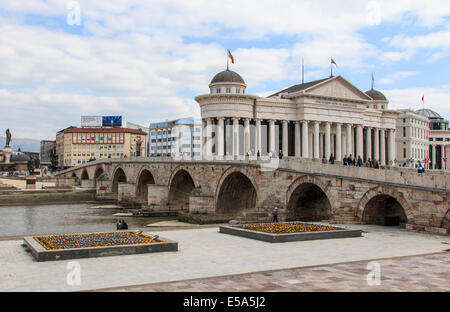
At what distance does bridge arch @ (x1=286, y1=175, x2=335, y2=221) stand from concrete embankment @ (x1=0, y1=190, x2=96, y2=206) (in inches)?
1368

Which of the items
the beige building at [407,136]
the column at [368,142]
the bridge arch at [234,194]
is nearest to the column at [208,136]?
the bridge arch at [234,194]

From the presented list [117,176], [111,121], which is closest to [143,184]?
[117,176]

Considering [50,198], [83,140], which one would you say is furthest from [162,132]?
[50,198]

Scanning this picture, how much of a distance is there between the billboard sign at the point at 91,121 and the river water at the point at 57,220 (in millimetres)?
71917

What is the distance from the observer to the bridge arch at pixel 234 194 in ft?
116

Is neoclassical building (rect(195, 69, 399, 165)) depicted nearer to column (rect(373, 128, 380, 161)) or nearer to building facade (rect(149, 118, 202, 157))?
column (rect(373, 128, 380, 161))

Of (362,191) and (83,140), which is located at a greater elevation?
(83,140)

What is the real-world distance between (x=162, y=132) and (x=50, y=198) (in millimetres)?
61415

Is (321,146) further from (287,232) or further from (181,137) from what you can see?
(181,137)

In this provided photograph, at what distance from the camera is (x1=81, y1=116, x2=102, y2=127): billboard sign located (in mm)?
119438

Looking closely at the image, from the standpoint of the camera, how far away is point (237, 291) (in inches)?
356

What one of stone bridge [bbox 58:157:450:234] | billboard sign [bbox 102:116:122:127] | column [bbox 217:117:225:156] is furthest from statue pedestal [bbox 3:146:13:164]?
column [bbox 217:117:225:156]
